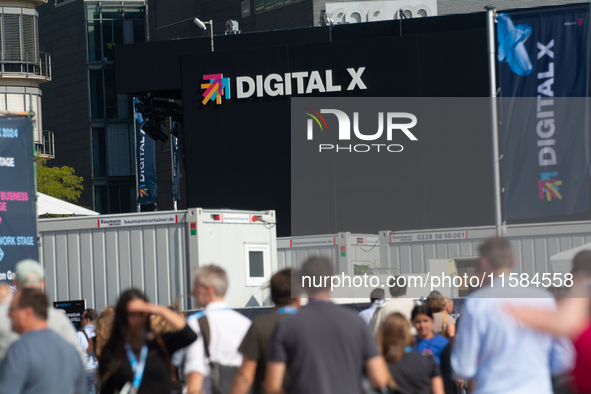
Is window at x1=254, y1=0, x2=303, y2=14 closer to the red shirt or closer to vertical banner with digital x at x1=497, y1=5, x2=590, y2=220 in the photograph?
vertical banner with digital x at x1=497, y1=5, x2=590, y2=220

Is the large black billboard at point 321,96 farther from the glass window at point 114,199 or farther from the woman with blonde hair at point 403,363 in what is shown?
the woman with blonde hair at point 403,363

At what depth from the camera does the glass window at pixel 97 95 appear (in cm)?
4791

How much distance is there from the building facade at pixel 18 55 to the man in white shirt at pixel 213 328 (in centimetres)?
3271

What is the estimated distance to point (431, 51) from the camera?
25609mm

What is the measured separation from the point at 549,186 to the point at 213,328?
9065 mm

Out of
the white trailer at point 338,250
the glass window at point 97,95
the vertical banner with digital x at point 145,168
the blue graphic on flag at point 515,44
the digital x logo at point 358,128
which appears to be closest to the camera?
the blue graphic on flag at point 515,44

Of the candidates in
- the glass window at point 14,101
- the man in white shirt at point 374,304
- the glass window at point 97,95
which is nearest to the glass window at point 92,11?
the glass window at point 97,95

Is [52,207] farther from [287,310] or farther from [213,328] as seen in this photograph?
[287,310]

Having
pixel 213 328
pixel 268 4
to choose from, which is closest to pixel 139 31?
pixel 268 4

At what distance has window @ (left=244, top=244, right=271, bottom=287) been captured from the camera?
14.2 m

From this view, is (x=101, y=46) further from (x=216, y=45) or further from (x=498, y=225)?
(x=498, y=225)

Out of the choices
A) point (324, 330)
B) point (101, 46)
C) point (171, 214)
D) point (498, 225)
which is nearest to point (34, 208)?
point (171, 214)

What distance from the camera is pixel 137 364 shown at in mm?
5328

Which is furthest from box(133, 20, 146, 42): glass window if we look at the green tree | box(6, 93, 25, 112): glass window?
the green tree
